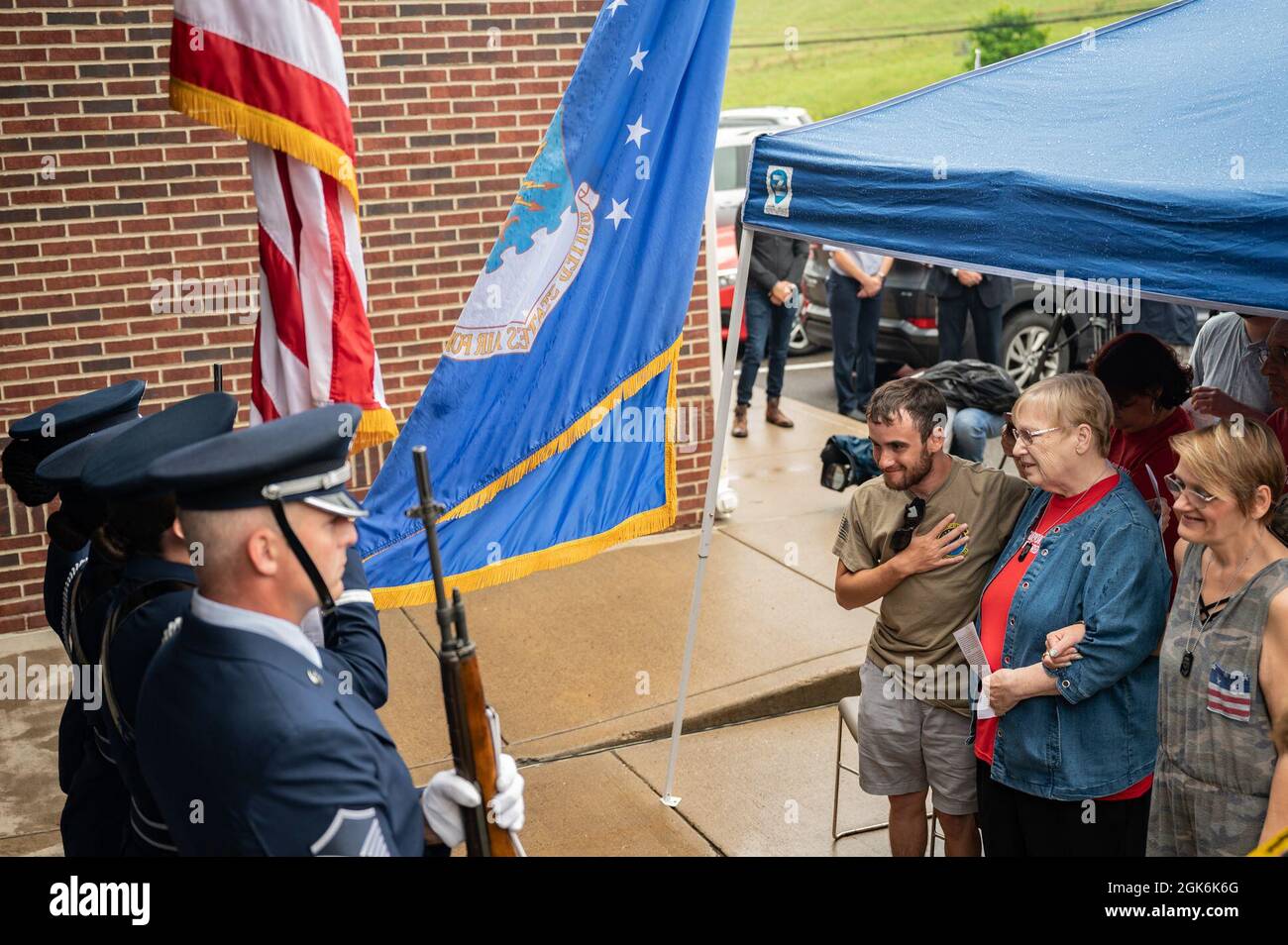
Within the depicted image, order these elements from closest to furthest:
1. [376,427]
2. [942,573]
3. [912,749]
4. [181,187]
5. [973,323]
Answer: [376,427] < [942,573] < [912,749] < [181,187] < [973,323]

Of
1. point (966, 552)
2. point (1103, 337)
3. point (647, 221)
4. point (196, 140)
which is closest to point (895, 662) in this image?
point (966, 552)

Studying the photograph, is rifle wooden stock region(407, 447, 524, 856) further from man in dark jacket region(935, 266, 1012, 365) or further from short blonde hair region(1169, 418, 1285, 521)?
man in dark jacket region(935, 266, 1012, 365)

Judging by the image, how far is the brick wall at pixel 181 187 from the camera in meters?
6.32

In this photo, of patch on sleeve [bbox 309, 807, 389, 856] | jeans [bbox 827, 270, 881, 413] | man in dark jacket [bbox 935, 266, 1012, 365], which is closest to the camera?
patch on sleeve [bbox 309, 807, 389, 856]

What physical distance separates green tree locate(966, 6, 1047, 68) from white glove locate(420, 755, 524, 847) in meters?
29.6

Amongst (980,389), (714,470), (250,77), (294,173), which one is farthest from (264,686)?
(980,389)

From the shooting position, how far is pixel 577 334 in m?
4.15

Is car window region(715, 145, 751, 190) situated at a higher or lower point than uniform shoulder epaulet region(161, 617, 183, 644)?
higher

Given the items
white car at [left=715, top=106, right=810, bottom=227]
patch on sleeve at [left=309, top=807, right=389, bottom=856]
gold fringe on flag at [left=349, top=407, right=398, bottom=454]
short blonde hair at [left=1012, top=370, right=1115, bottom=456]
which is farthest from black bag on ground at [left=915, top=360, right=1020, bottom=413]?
white car at [left=715, top=106, right=810, bottom=227]

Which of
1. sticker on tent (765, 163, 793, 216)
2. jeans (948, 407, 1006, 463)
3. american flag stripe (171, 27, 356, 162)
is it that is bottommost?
jeans (948, 407, 1006, 463)

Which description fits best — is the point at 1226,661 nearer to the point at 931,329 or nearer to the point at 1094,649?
the point at 1094,649

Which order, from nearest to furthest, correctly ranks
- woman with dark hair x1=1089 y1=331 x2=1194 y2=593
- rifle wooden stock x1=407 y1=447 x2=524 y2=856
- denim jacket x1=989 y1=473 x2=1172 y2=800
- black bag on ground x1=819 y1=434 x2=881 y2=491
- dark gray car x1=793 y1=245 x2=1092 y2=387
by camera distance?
rifle wooden stock x1=407 y1=447 x2=524 y2=856 → denim jacket x1=989 y1=473 x2=1172 y2=800 → woman with dark hair x1=1089 y1=331 x2=1194 y2=593 → black bag on ground x1=819 y1=434 x2=881 y2=491 → dark gray car x1=793 y1=245 x2=1092 y2=387

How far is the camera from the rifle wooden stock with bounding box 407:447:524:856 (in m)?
2.42

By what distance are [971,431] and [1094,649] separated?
3.52 m
